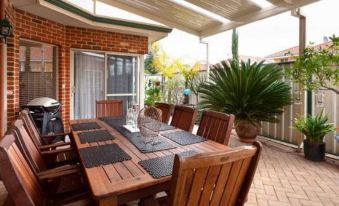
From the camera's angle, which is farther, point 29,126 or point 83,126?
point 83,126

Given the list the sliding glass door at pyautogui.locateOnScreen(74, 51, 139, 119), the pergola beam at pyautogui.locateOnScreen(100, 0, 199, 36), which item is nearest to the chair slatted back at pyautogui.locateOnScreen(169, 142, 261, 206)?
the sliding glass door at pyautogui.locateOnScreen(74, 51, 139, 119)

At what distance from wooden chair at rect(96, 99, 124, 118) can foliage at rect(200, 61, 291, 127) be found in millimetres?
1836

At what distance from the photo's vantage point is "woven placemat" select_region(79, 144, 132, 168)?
63.6 inches

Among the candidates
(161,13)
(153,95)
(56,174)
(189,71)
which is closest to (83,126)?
(56,174)

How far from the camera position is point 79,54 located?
5.37m

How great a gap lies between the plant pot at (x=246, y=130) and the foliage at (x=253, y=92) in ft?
0.22

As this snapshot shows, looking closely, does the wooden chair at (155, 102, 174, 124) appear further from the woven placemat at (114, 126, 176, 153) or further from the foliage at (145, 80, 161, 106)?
the foliage at (145, 80, 161, 106)

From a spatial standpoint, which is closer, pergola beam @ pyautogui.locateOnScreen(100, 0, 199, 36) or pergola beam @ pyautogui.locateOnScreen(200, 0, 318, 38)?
pergola beam @ pyautogui.locateOnScreen(200, 0, 318, 38)

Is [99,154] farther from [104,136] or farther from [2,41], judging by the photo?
[2,41]

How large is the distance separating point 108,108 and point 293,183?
2943 millimetres

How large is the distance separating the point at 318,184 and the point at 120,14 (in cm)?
456

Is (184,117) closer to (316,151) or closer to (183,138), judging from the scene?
(183,138)

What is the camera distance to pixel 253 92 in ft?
14.8

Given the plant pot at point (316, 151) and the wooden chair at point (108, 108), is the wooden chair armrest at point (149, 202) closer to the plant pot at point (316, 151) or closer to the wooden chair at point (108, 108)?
the wooden chair at point (108, 108)
